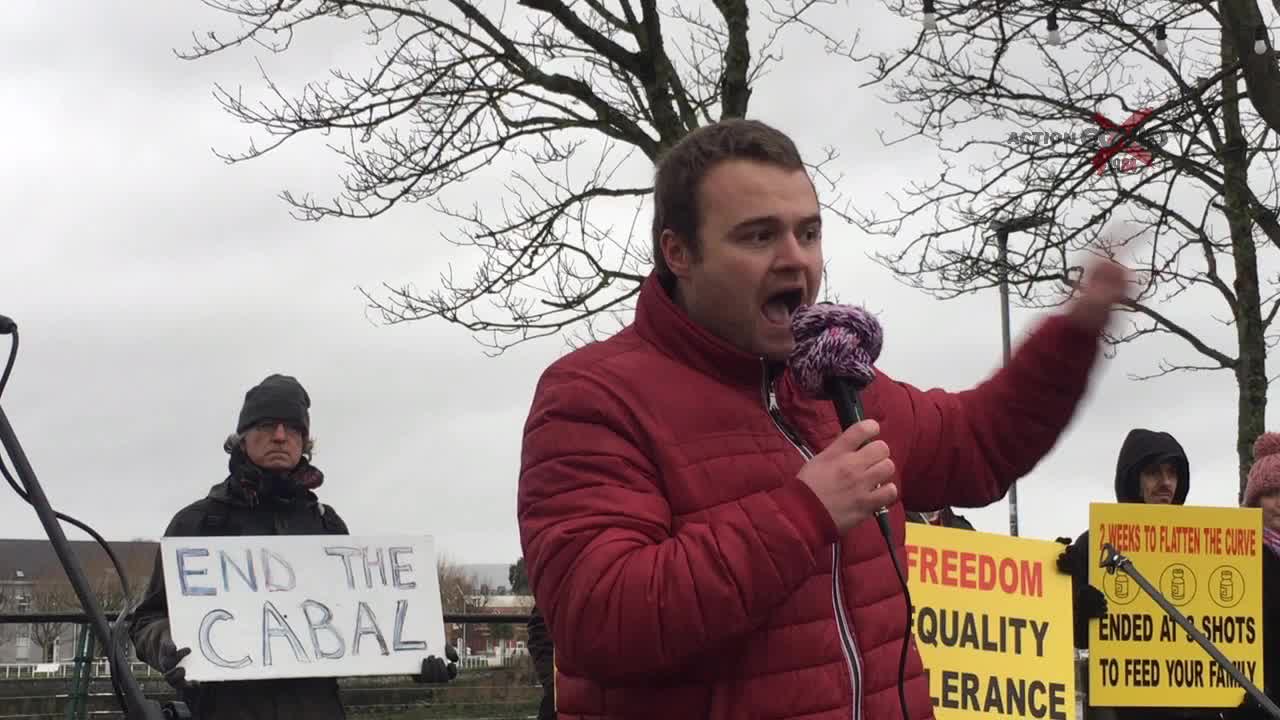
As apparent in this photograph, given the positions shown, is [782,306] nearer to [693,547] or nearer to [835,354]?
[835,354]

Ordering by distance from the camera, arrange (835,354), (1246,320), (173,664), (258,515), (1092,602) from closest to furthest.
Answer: (835,354) → (173,664) → (258,515) → (1092,602) → (1246,320)

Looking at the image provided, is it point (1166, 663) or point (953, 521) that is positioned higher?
point (953, 521)

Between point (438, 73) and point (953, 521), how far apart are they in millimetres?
7920

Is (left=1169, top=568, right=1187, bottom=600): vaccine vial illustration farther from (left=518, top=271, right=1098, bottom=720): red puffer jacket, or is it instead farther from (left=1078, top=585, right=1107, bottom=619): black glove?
(left=518, top=271, right=1098, bottom=720): red puffer jacket

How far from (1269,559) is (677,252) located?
17.4ft

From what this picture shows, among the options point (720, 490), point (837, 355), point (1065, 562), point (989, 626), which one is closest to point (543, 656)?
point (989, 626)

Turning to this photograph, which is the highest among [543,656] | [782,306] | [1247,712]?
[782,306]

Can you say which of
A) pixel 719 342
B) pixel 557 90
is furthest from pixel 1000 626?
pixel 557 90

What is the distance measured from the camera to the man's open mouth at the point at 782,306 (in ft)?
8.66

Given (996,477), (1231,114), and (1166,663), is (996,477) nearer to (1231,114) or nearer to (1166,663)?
(1166,663)

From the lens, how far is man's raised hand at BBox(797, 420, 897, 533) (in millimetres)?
2355

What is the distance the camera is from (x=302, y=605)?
21.2ft

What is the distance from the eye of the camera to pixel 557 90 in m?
13.8

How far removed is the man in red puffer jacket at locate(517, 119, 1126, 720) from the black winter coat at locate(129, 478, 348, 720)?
3742mm
